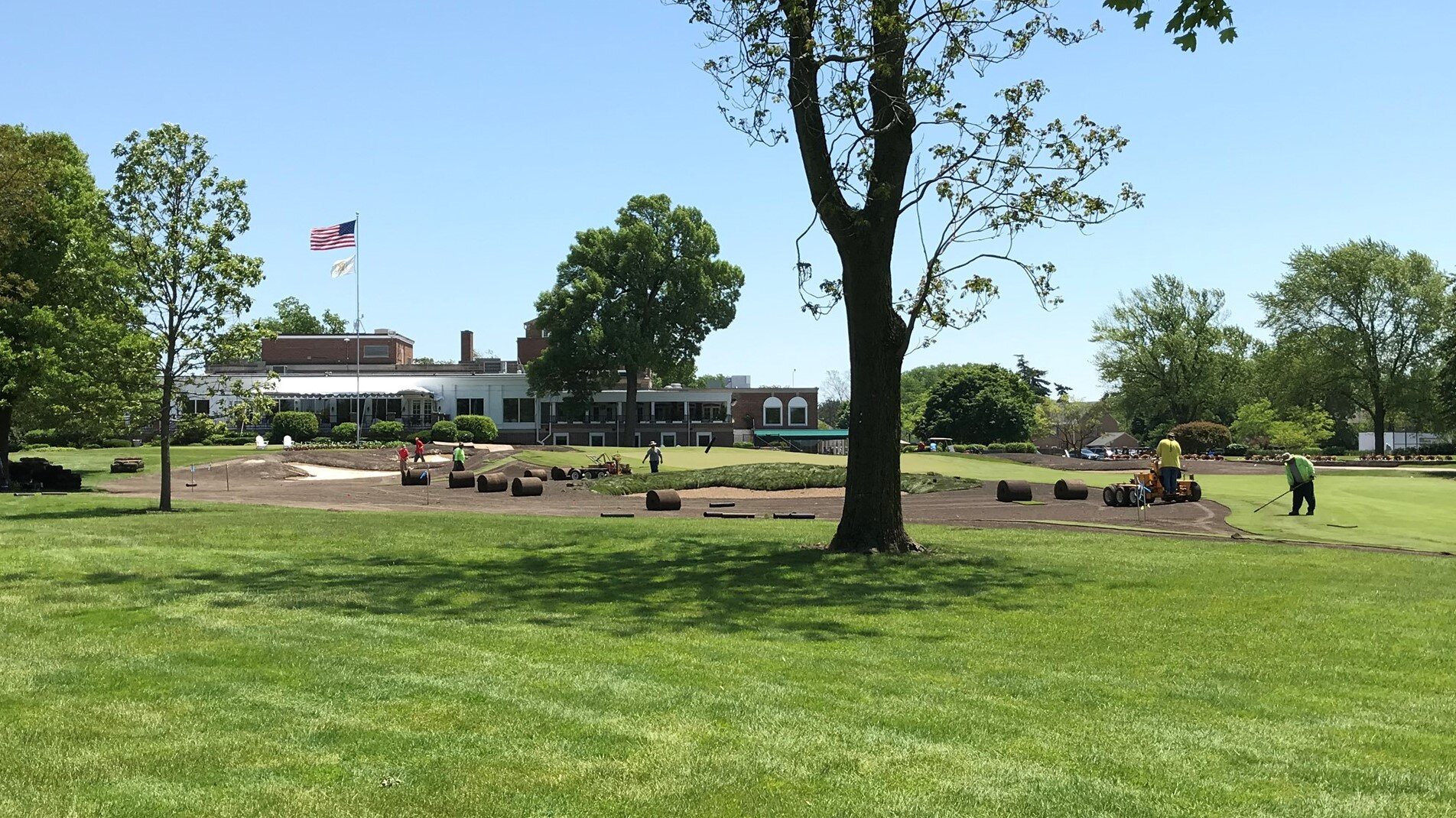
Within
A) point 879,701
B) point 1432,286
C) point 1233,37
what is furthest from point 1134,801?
point 1432,286

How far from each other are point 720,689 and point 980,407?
100m

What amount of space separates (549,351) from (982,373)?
45466mm

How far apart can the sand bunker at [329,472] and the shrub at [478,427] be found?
2422 centimetres

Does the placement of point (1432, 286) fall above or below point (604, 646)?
above

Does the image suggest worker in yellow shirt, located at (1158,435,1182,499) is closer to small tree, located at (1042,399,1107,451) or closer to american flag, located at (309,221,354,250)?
american flag, located at (309,221,354,250)

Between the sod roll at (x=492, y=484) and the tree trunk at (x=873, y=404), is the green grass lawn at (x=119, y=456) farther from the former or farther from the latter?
the tree trunk at (x=873, y=404)

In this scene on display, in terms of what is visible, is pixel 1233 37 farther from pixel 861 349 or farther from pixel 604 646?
pixel 604 646

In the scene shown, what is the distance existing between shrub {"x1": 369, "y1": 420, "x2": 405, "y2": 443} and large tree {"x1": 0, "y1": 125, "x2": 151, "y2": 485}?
36152 millimetres

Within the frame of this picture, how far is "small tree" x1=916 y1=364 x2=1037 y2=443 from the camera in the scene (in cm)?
10500

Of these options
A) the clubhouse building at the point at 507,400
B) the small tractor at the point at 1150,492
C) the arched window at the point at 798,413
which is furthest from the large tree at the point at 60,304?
the arched window at the point at 798,413

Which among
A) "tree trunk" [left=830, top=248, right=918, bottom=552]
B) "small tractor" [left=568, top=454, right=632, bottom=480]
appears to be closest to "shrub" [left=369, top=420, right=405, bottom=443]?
"small tractor" [left=568, top=454, right=632, bottom=480]

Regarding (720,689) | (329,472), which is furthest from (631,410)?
(720,689)

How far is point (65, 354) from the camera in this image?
1167 inches

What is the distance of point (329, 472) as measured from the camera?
52031mm
